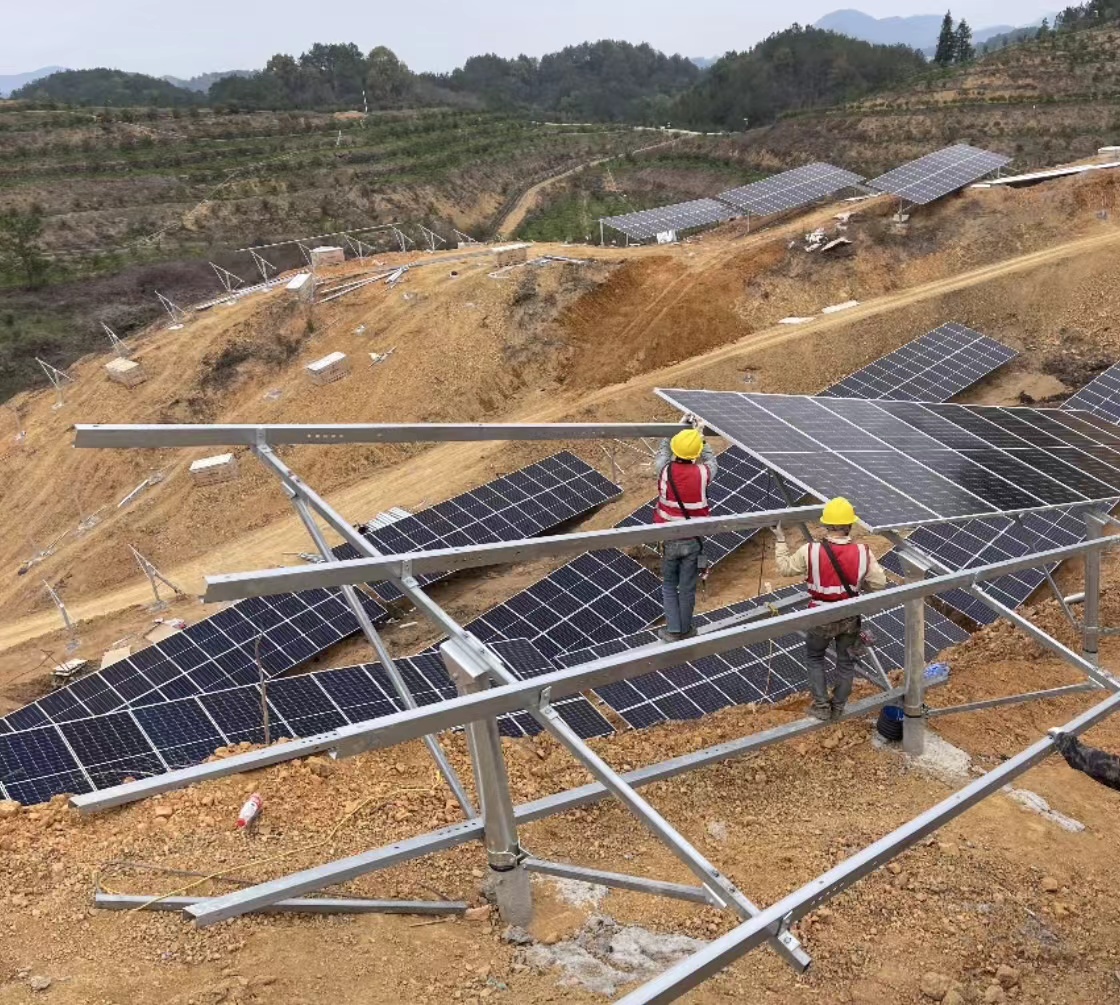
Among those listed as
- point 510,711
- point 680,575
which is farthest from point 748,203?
point 510,711

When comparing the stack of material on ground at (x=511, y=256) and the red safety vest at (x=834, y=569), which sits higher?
the stack of material on ground at (x=511, y=256)

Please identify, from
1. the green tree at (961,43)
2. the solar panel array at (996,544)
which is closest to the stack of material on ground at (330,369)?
the solar panel array at (996,544)

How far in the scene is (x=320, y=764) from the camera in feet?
31.8

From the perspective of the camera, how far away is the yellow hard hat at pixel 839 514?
928 centimetres

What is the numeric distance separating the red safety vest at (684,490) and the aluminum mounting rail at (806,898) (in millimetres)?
4181

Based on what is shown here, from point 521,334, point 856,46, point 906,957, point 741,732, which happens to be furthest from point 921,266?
point 856,46

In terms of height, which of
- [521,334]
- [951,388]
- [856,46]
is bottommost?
[951,388]

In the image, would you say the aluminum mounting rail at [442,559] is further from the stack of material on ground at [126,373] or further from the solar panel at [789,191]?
the solar panel at [789,191]

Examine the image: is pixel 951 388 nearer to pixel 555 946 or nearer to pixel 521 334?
pixel 521 334

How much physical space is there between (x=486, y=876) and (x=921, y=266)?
37.6 meters

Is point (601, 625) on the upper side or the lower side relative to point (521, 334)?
lower

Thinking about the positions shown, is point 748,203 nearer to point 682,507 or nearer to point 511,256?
point 511,256

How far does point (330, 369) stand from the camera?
3441 cm

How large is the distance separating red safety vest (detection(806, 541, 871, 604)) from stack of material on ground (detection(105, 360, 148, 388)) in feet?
110
